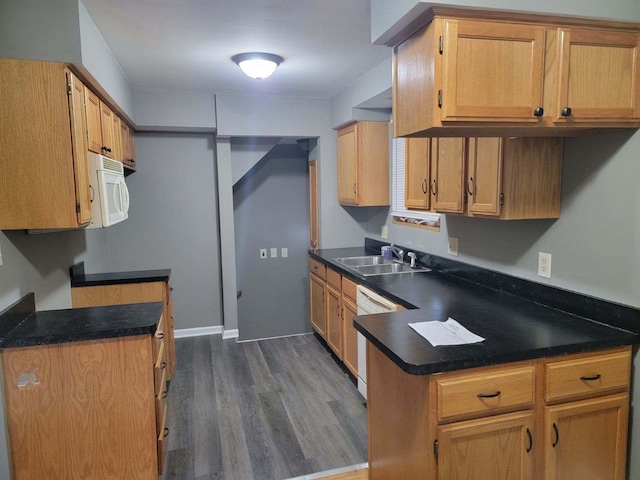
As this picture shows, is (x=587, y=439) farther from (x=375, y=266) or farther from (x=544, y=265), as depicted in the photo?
Result: (x=375, y=266)

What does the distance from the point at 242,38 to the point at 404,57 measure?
1.24 meters

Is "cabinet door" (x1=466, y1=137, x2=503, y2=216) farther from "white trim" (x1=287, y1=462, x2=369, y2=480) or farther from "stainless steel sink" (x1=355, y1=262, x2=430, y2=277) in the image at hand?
"white trim" (x1=287, y1=462, x2=369, y2=480)

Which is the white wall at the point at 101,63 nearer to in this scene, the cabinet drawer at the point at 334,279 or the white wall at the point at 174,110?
the white wall at the point at 174,110

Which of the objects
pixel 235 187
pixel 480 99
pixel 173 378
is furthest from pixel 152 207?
pixel 480 99

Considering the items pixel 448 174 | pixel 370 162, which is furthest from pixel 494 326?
pixel 370 162

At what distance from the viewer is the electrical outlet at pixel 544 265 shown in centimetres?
216

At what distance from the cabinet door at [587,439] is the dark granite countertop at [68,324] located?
1.79 meters

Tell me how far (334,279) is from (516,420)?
2.14m

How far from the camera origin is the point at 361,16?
7.62ft

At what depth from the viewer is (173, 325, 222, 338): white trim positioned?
457cm

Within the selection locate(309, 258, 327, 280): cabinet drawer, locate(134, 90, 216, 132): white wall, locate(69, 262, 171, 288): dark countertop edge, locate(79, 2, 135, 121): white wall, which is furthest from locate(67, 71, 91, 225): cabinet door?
locate(309, 258, 327, 280): cabinet drawer

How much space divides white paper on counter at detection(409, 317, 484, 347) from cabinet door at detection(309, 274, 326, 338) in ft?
7.06

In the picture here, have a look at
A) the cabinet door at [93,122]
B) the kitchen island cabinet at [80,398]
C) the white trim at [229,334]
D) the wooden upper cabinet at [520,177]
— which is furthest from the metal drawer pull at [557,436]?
the white trim at [229,334]

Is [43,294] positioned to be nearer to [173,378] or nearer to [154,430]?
[154,430]
